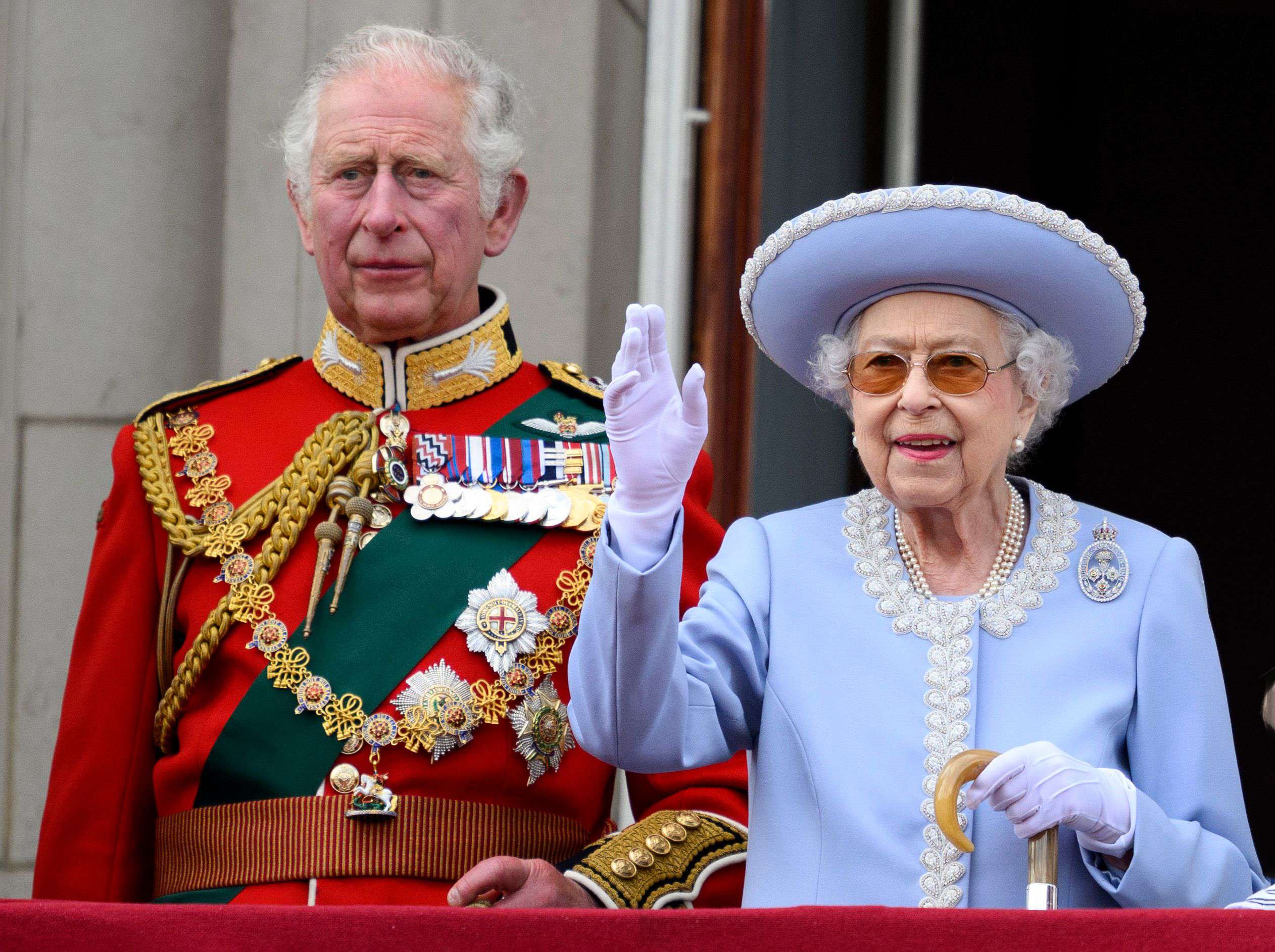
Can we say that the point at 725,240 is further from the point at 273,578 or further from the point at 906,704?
the point at 906,704

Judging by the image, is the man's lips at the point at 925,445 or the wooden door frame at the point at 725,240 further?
the wooden door frame at the point at 725,240

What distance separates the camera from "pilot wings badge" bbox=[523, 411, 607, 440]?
284cm

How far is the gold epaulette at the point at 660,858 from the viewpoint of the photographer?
2.44 m

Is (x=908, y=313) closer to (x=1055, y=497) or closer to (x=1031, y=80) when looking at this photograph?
(x=1055, y=497)

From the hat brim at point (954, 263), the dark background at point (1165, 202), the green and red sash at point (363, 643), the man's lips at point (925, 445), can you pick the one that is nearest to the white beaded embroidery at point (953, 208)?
the hat brim at point (954, 263)

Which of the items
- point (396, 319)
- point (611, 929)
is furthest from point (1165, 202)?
point (611, 929)

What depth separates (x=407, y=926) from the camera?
1745 millimetres

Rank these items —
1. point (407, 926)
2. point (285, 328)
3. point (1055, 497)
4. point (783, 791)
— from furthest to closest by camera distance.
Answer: point (285, 328), point (1055, 497), point (783, 791), point (407, 926)

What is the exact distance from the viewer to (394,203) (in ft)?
8.92

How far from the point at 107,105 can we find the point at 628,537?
2.24m

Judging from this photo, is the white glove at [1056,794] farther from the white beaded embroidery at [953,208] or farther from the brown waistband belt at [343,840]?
the brown waistband belt at [343,840]

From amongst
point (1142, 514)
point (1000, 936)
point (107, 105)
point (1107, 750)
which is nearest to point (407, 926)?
point (1000, 936)

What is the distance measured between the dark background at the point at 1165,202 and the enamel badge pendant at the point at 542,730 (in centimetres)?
348

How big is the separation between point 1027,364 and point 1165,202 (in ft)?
12.6
